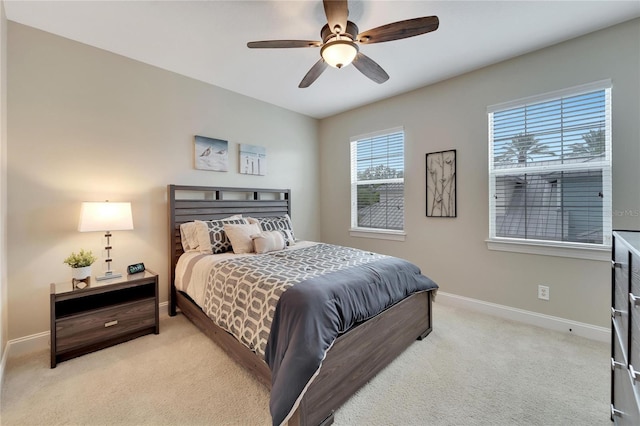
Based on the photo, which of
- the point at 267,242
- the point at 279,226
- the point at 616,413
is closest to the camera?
the point at 616,413

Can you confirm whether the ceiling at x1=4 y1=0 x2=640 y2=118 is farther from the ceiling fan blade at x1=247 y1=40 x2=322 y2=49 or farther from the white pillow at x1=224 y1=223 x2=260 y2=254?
the white pillow at x1=224 y1=223 x2=260 y2=254

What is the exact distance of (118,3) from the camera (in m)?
2.01

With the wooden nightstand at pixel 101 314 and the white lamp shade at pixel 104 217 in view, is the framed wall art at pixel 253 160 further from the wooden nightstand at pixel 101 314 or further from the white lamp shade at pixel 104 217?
the wooden nightstand at pixel 101 314

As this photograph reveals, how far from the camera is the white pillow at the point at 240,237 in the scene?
2.83m

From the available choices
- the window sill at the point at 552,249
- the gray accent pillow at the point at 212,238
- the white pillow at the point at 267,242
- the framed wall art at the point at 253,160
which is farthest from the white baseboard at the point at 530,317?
the framed wall art at the point at 253,160

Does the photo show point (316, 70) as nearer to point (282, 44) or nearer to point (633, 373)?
point (282, 44)

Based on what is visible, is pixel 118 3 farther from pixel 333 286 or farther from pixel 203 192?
pixel 333 286

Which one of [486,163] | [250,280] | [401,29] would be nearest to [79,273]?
[250,280]

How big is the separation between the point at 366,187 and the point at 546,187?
2.17 meters

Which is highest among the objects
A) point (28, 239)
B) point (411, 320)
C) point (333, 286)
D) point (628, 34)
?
point (628, 34)

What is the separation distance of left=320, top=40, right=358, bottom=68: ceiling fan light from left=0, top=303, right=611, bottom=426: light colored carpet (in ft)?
7.37

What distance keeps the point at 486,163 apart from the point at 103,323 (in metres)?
4.00

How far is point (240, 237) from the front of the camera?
2855 mm

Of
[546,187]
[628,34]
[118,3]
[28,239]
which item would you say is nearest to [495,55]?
[628,34]
